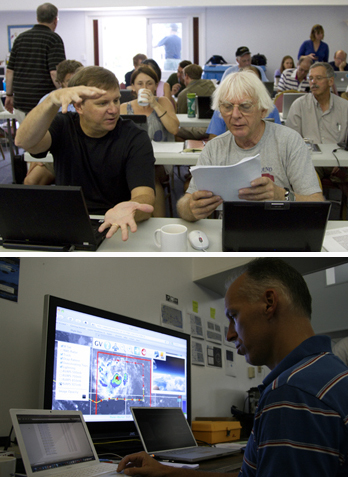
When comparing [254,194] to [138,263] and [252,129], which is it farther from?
[138,263]

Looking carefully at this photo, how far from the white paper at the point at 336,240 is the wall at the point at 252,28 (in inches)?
448

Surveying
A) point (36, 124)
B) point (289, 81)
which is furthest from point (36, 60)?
point (289, 81)

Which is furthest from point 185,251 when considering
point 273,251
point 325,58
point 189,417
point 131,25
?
point 131,25

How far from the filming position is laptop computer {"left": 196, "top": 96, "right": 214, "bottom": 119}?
418cm

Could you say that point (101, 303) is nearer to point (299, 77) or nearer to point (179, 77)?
point (299, 77)

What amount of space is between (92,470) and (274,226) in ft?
2.67

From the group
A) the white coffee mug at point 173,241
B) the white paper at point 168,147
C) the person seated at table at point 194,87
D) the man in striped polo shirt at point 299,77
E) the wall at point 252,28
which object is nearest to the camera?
the white coffee mug at point 173,241

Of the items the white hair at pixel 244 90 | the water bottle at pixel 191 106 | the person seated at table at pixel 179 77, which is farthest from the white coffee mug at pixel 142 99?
the person seated at table at pixel 179 77

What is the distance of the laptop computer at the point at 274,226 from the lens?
51.6 inches

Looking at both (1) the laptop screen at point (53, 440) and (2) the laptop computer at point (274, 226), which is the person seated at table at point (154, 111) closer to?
(2) the laptop computer at point (274, 226)

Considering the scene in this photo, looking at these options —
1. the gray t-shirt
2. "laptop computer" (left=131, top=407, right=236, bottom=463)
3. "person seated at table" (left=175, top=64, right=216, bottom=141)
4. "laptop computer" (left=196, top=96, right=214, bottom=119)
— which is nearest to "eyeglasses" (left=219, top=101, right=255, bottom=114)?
the gray t-shirt

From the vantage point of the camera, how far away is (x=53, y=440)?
1.18 metres

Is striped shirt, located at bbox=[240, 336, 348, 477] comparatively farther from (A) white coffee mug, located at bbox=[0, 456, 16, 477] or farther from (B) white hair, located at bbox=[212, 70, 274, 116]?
(B) white hair, located at bbox=[212, 70, 274, 116]

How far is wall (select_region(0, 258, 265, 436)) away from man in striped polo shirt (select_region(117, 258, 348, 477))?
2.02 feet
